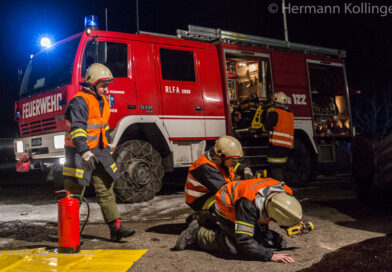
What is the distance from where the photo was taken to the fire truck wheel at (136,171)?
6293mm

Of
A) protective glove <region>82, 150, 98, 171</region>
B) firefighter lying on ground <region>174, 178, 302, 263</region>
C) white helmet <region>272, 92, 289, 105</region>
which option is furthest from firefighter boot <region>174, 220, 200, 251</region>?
white helmet <region>272, 92, 289, 105</region>

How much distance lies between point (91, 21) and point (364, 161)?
4.59 meters

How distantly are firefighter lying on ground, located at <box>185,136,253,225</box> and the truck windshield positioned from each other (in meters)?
3.07

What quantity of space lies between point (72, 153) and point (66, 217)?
2.61 ft

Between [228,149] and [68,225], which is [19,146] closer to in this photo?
[68,225]

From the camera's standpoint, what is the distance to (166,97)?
22.4ft

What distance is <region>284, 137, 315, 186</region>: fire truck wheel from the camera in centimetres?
866

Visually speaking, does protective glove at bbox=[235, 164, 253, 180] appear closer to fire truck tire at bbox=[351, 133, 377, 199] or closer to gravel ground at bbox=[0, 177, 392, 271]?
gravel ground at bbox=[0, 177, 392, 271]

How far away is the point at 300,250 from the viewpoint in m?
3.65

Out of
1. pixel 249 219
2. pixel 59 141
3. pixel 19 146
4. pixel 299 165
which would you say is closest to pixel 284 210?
pixel 249 219

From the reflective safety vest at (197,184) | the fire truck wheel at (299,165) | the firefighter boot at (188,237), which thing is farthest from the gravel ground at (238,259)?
the fire truck wheel at (299,165)

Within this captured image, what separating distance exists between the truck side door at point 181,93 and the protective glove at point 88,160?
296 centimetres

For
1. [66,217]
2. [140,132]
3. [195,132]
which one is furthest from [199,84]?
[66,217]

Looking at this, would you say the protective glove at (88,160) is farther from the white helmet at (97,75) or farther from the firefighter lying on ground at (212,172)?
the firefighter lying on ground at (212,172)
